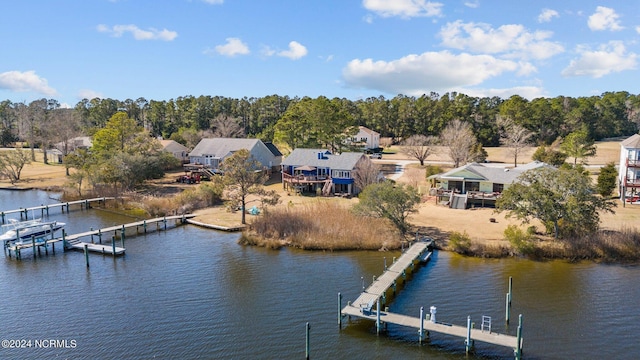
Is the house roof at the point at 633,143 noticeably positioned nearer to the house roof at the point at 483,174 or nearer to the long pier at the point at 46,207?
the house roof at the point at 483,174

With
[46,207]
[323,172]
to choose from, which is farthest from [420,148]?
[46,207]

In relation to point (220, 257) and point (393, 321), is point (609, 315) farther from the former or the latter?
point (220, 257)

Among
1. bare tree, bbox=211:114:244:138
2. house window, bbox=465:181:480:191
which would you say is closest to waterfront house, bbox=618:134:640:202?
house window, bbox=465:181:480:191

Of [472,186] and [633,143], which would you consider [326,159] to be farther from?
[633,143]

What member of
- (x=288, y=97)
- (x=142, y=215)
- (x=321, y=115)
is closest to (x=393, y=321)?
(x=142, y=215)

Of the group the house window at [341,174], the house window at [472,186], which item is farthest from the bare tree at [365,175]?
the house window at [472,186]

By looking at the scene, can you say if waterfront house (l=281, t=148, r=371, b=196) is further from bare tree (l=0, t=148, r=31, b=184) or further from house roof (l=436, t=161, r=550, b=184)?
bare tree (l=0, t=148, r=31, b=184)

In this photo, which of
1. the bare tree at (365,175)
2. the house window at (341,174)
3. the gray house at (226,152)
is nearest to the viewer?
the bare tree at (365,175)
